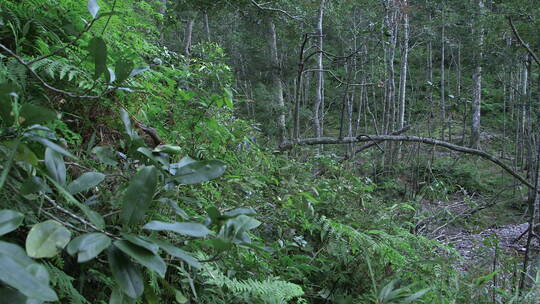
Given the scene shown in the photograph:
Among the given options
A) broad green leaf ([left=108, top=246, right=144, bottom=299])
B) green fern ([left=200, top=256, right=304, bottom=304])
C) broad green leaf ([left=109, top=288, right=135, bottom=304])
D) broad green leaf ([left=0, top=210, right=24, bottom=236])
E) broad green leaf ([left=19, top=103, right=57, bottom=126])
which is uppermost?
broad green leaf ([left=19, top=103, right=57, bottom=126])

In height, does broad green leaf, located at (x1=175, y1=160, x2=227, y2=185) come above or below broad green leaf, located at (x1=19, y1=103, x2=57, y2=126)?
below

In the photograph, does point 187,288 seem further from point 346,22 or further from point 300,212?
point 346,22

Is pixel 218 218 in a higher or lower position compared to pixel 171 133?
lower

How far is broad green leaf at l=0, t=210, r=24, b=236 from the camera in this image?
749 millimetres

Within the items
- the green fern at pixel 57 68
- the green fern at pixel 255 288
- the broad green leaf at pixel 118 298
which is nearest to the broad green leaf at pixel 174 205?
the broad green leaf at pixel 118 298

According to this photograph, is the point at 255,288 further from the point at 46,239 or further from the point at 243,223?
the point at 46,239

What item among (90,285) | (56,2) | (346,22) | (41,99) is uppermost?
(346,22)

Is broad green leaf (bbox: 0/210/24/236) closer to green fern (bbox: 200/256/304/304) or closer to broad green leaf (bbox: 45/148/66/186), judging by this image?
broad green leaf (bbox: 45/148/66/186)

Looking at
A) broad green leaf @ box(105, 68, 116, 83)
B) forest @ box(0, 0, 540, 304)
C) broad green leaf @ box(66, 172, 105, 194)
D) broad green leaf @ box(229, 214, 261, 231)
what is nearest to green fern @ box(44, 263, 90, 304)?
forest @ box(0, 0, 540, 304)

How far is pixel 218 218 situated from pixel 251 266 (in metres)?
0.73

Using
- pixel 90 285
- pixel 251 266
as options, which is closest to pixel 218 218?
pixel 90 285

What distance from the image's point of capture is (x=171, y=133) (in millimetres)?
1983

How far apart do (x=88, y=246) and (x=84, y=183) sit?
31cm

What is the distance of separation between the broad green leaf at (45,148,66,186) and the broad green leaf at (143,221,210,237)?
26 centimetres
